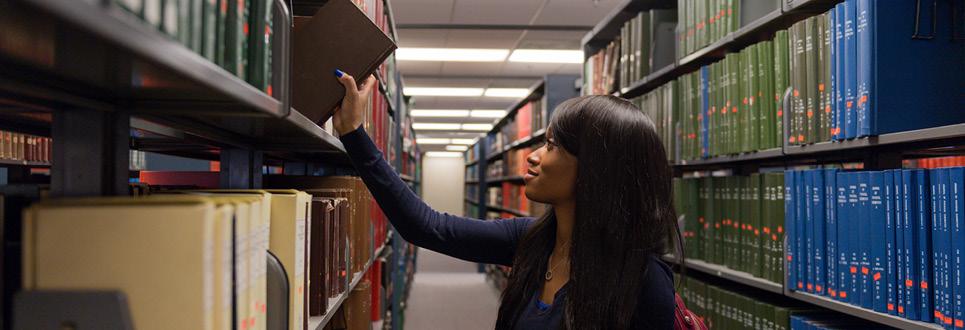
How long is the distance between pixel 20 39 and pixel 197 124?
1.91 ft

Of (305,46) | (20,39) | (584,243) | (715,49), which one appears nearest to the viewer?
(20,39)

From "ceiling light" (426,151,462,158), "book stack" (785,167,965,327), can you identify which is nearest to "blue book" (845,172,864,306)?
"book stack" (785,167,965,327)

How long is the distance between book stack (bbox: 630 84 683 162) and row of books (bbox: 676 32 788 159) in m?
0.07

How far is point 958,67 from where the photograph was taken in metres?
1.57

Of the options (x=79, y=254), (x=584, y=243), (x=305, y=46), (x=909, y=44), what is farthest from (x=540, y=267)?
(x=79, y=254)

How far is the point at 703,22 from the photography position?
246cm

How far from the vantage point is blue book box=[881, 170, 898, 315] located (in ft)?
5.07

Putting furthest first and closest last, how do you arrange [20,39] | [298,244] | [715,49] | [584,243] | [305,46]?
[715,49] → [584,243] → [305,46] → [298,244] → [20,39]

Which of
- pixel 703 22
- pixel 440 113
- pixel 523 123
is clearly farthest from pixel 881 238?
pixel 440 113

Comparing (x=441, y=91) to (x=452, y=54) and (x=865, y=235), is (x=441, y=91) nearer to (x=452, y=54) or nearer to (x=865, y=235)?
(x=452, y=54)

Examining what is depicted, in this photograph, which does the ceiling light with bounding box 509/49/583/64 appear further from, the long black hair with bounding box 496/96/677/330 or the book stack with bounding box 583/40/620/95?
the long black hair with bounding box 496/96/677/330

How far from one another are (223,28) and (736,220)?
6.22ft

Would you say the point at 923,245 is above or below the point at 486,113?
below

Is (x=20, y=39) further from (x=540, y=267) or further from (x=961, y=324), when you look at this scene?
(x=961, y=324)
